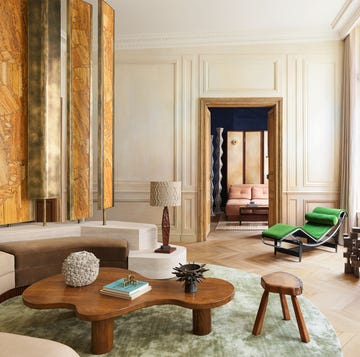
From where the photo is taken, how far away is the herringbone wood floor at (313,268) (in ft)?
7.57

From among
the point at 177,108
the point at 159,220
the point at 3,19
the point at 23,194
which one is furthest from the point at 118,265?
the point at 177,108

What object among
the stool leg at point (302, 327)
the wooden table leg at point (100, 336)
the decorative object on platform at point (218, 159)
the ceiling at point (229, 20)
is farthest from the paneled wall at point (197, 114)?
the decorative object on platform at point (218, 159)

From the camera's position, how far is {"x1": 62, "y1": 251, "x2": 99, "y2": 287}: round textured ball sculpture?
2111 mm

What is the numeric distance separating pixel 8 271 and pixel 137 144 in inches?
113

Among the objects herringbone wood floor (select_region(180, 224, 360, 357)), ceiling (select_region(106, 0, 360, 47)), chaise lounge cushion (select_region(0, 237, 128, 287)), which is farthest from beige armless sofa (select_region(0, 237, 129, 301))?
ceiling (select_region(106, 0, 360, 47))

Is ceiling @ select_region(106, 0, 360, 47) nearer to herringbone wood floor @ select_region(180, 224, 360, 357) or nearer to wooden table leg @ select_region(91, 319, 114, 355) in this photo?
herringbone wood floor @ select_region(180, 224, 360, 357)

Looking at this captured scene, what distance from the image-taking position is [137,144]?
201 inches

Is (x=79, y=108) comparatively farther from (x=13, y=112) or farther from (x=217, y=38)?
(x=217, y=38)

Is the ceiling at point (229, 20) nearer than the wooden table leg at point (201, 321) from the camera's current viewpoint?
No

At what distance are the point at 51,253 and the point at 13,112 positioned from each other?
1.33 meters

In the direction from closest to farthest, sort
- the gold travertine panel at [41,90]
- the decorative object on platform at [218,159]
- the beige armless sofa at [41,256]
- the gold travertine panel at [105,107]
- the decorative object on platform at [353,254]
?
→ the beige armless sofa at [41,256] < the gold travertine panel at [41,90] < the decorative object on platform at [353,254] < the gold travertine panel at [105,107] < the decorative object on platform at [218,159]

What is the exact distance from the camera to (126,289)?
1998mm

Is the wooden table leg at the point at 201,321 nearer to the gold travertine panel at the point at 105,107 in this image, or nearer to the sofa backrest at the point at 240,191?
the gold travertine panel at the point at 105,107

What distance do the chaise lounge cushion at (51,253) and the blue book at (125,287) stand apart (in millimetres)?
928
